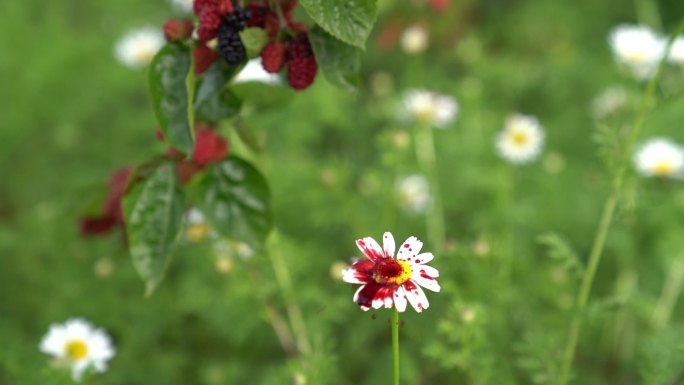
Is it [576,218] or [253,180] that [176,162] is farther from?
[576,218]

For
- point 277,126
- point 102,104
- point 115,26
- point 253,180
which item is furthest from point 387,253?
point 115,26

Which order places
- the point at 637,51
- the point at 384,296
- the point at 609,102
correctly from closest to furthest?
the point at 384,296 < the point at 637,51 < the point at 609,102

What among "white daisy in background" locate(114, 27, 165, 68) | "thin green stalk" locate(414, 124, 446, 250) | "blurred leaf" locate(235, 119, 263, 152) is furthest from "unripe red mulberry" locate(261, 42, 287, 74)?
"white daisy in background" locate(114, 27, 165, 68)

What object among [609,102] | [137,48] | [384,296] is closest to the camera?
[384,296]

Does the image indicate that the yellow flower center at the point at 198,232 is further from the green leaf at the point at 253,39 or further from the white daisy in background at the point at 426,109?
the green leaf at the point at 253,39

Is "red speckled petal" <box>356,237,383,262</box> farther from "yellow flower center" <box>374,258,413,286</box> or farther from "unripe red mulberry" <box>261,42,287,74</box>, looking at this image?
"unripe red mulberry" <box>261,42,287,74</box>

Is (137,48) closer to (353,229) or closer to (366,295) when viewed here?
(353,229)

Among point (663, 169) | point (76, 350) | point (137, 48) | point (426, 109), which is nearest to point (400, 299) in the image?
point (76, 350)
